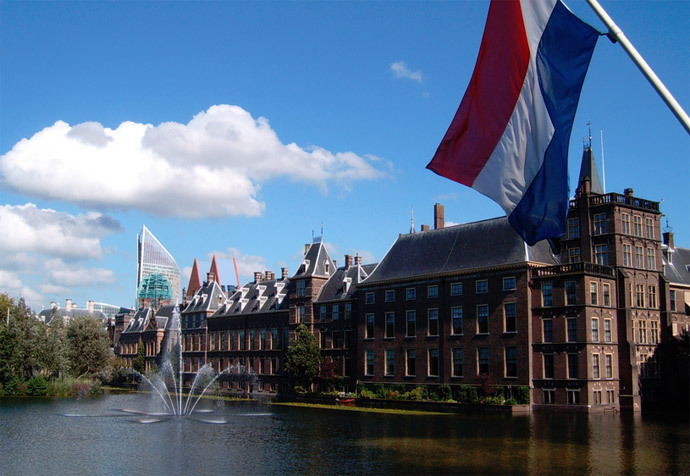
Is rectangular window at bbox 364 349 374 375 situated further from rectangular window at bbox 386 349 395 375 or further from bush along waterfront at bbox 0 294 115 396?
bush along waterfront at bbox 0 294 115 396

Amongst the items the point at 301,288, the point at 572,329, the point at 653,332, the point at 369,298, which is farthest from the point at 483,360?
the point at 301,288

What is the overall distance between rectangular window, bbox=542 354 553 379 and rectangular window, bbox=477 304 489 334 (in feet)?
17.2

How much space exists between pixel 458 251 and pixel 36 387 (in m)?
44.6

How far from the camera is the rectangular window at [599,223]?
58.6 m

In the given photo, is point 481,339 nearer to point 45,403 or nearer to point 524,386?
point 524,386

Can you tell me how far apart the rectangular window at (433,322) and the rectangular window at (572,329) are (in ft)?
39.0

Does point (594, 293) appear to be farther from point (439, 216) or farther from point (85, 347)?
point (85, 347)

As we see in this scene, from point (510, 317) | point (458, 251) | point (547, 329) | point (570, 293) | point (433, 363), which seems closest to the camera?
point (570, 293)

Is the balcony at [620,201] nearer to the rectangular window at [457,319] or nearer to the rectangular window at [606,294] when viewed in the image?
the rectangular window at [606,294]

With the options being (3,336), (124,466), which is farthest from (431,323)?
(3,336)

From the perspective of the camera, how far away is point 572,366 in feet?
176

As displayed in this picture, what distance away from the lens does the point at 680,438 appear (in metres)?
36.1

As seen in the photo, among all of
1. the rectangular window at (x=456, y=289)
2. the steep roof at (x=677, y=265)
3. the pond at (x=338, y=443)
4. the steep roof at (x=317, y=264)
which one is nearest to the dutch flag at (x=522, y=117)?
the pond at (x=338, y=443)

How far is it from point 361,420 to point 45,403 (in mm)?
31663
